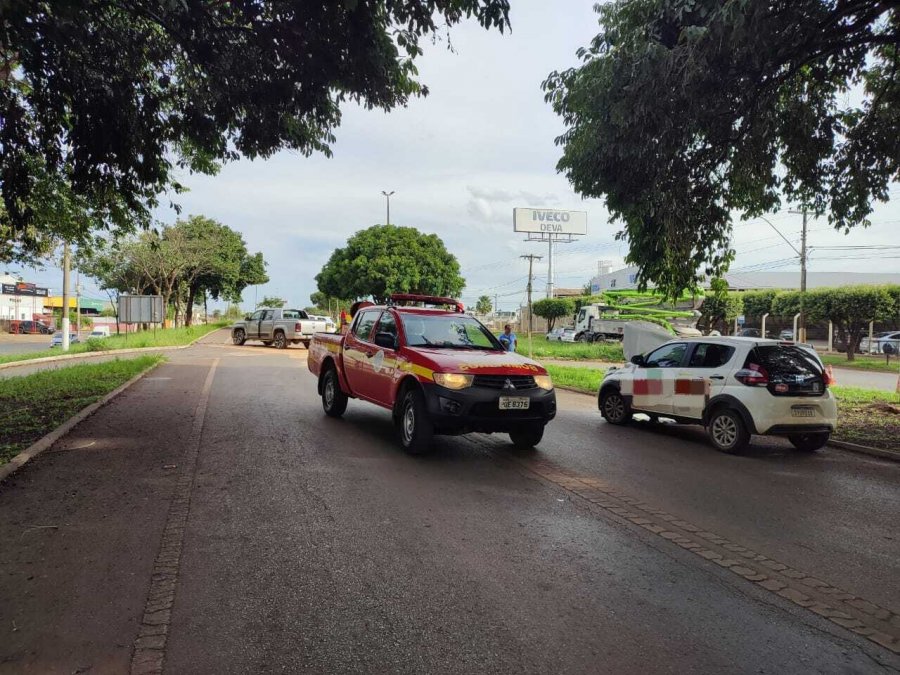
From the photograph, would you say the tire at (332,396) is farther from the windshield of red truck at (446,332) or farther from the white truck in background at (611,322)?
the white truck in background at (611,322)

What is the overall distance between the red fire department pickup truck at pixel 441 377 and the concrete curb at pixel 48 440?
3.82 metres

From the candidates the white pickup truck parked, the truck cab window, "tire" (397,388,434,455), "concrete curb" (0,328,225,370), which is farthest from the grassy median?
"concrete curb" (0,328,225,370)

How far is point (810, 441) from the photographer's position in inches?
335

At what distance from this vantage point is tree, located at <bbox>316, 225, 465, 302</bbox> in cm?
4462

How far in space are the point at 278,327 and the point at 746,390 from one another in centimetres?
2428

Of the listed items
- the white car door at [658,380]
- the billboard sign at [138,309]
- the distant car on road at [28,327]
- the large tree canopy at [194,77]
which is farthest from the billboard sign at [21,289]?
the white car door at [658,380]

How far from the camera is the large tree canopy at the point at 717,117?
751cm

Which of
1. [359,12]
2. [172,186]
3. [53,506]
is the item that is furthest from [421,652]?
[172,186]

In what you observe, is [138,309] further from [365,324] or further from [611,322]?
[611,322]

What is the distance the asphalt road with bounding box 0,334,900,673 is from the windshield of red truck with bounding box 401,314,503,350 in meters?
1.37

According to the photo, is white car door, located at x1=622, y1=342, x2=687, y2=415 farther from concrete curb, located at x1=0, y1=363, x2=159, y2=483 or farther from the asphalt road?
concrete curb, located at x1=0, y1=363, x2=159, y2=483

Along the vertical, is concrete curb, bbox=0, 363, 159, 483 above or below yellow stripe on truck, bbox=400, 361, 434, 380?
below

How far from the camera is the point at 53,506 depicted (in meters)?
5.20

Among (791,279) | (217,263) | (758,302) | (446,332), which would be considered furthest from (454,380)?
(791,279)
